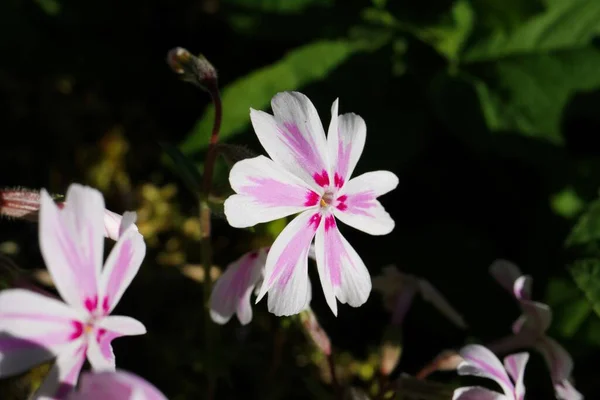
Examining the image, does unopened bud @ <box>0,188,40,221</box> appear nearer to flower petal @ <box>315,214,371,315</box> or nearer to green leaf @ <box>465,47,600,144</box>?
flower petal @ <box>315,214,371,315</box>

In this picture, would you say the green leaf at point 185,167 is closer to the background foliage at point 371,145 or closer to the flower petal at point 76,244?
the background foliage at point 371,145

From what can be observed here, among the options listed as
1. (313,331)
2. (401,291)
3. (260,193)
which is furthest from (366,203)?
(401,291)

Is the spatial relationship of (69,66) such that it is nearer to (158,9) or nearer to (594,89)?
(158,9)

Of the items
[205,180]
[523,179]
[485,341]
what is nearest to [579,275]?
[485,341]

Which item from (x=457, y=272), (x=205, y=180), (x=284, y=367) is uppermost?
(x=205, y=180)

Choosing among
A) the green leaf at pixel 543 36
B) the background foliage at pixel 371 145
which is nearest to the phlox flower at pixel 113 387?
the background foliage at pixel 371 145

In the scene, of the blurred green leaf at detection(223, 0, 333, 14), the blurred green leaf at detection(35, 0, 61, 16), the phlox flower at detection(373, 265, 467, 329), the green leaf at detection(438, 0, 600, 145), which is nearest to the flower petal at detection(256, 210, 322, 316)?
the phlox flower at detection(373, 265, 467, 329)
